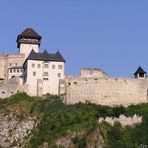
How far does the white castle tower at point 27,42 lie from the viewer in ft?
426

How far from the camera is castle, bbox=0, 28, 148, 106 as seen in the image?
11725 cm

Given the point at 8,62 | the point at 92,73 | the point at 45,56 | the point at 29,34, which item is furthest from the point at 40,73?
the point at 29,34

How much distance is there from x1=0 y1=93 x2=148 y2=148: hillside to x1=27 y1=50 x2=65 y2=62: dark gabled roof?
6264 mm

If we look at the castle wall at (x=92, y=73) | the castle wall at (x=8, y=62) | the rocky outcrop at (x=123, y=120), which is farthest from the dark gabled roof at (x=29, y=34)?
the rocky outcrop at (x=123, y=120)

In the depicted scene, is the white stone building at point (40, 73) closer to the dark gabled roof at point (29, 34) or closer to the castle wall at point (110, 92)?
the castle wall at point (110, 92)

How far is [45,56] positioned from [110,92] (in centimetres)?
1229

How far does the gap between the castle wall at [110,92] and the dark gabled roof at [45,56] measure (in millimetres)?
5829

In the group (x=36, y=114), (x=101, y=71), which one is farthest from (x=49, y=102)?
(x=101, y=71)

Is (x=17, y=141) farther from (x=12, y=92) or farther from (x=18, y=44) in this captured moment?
(x=18, y=44)

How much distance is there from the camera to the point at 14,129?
369ft

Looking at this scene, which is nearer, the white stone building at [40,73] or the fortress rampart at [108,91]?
the fortress rampart at [108,91]

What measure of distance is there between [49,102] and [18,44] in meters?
18.8

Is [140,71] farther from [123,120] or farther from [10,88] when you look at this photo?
[10,88]

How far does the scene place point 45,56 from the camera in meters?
121
